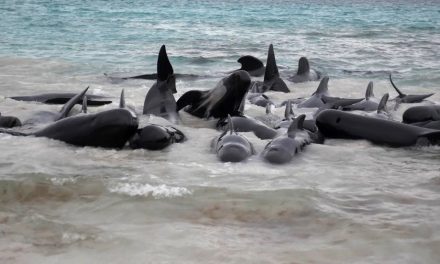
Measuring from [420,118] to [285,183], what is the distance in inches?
123

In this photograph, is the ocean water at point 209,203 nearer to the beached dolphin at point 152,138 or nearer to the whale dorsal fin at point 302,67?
the beached dolphin at point 152,138

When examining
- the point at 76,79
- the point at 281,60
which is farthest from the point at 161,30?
the point at 76,79

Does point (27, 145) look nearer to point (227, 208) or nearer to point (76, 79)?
point (227, 208)

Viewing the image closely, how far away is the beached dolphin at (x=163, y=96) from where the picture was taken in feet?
27.3

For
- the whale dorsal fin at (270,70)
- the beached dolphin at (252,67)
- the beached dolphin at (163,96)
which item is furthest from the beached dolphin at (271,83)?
the beached dolphin at (163,96)

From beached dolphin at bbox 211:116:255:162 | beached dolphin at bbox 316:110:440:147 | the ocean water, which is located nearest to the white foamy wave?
the ocean water

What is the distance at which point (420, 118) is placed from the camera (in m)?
7.80

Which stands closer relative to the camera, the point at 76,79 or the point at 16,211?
the point at 16,211

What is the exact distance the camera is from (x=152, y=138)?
21.5 ft

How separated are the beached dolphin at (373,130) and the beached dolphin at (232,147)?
127cm

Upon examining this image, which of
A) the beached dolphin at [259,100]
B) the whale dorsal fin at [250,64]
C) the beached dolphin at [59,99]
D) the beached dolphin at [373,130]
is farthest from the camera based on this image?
the whale dorsal fin at [250,64]

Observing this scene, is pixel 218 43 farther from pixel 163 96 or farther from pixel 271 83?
pixel 163 96

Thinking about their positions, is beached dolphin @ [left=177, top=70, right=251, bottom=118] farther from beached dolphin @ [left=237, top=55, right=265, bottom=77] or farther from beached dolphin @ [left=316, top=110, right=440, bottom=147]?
beached dolphin @ [left=237, top=55, right=265, bottom=77]

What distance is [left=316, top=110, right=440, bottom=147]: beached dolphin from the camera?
6.88 m
